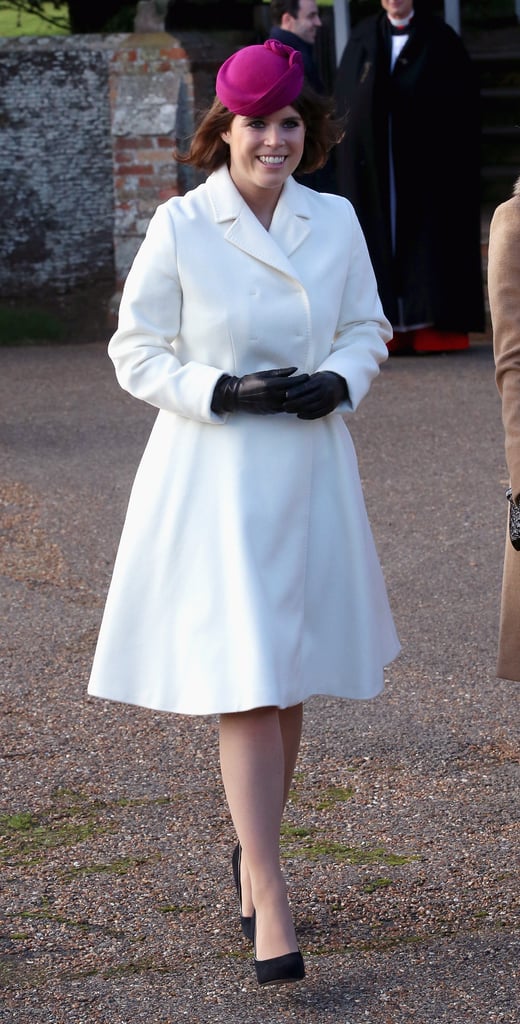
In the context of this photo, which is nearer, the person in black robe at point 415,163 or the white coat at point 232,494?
the white coat at point 232,494

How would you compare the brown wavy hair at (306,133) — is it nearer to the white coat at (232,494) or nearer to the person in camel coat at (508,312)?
the white coat at (232,494)

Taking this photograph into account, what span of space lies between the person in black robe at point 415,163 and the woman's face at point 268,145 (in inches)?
257

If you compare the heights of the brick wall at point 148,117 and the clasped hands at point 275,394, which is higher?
the brick wall at point 148,117

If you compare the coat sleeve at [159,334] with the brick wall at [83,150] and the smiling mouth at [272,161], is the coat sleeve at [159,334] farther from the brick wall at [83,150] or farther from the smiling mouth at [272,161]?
the brick wall at [83,150]

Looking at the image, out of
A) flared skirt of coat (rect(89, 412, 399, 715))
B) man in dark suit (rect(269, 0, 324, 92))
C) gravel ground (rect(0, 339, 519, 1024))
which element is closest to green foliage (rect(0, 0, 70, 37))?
man in dark suit (rect(269, 0, 324, 92))

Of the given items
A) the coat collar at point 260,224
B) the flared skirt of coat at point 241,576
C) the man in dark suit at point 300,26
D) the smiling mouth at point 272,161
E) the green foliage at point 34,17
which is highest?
the green foliage at point 34,17

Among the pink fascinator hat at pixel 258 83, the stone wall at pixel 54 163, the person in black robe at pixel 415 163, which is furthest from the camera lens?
the stone wall at pixel 54 163

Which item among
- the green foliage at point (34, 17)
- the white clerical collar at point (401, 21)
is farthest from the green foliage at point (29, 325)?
the white clerical collar at point (401, 21)

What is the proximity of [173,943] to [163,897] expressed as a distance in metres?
0.21

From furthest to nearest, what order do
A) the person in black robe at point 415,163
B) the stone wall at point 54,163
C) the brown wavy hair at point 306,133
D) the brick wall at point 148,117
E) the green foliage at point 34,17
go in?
the green foliage at point 34,17
the stone wall at point 54,163
the brick wall at point 148,117
the person in black robe at point 415,163
the brown wavy hair at point 306,133

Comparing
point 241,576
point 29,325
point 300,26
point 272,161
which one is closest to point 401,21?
point 300,26

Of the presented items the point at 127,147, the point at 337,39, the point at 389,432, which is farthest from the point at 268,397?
the point at 337,39

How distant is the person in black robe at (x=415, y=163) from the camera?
9336mm

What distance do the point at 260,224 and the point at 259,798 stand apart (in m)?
1.07
